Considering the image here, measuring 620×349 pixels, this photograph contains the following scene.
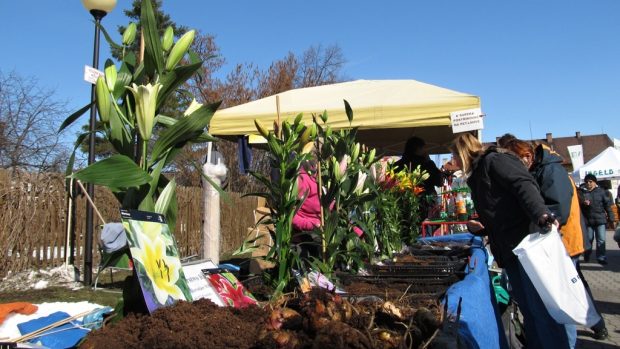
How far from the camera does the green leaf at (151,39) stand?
1868 millimetres

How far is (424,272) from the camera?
3125 mm

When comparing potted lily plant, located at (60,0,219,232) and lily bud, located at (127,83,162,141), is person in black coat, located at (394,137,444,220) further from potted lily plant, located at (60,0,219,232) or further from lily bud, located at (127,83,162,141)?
lily bud, located at (127,83,162,141)

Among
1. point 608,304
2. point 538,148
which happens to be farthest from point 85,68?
point 608,304

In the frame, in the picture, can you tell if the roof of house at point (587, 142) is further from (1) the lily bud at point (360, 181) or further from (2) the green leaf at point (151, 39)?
(2) the green leaf at point (151, 39)

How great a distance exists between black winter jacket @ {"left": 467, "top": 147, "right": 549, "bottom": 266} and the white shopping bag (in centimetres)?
36

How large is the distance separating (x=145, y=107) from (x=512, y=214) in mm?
2779

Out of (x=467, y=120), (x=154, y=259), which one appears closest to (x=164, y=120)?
(x=154, y=259)

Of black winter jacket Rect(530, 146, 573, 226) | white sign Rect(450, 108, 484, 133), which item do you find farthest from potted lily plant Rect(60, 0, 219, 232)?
white sign Rect(450, 108, 484, 133)

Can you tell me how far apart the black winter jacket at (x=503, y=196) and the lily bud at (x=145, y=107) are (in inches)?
101

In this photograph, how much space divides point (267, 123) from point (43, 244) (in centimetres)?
442

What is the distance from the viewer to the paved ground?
17.3 ft

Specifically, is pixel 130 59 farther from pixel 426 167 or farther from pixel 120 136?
pixel 426 167

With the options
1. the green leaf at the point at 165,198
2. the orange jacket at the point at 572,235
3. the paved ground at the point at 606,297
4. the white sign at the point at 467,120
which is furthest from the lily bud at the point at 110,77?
the paved ground at the point at 606,297

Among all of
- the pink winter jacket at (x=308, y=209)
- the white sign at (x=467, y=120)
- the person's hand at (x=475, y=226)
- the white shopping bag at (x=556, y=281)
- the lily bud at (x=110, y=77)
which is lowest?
the white shopping bag at (x=556, y=281)
